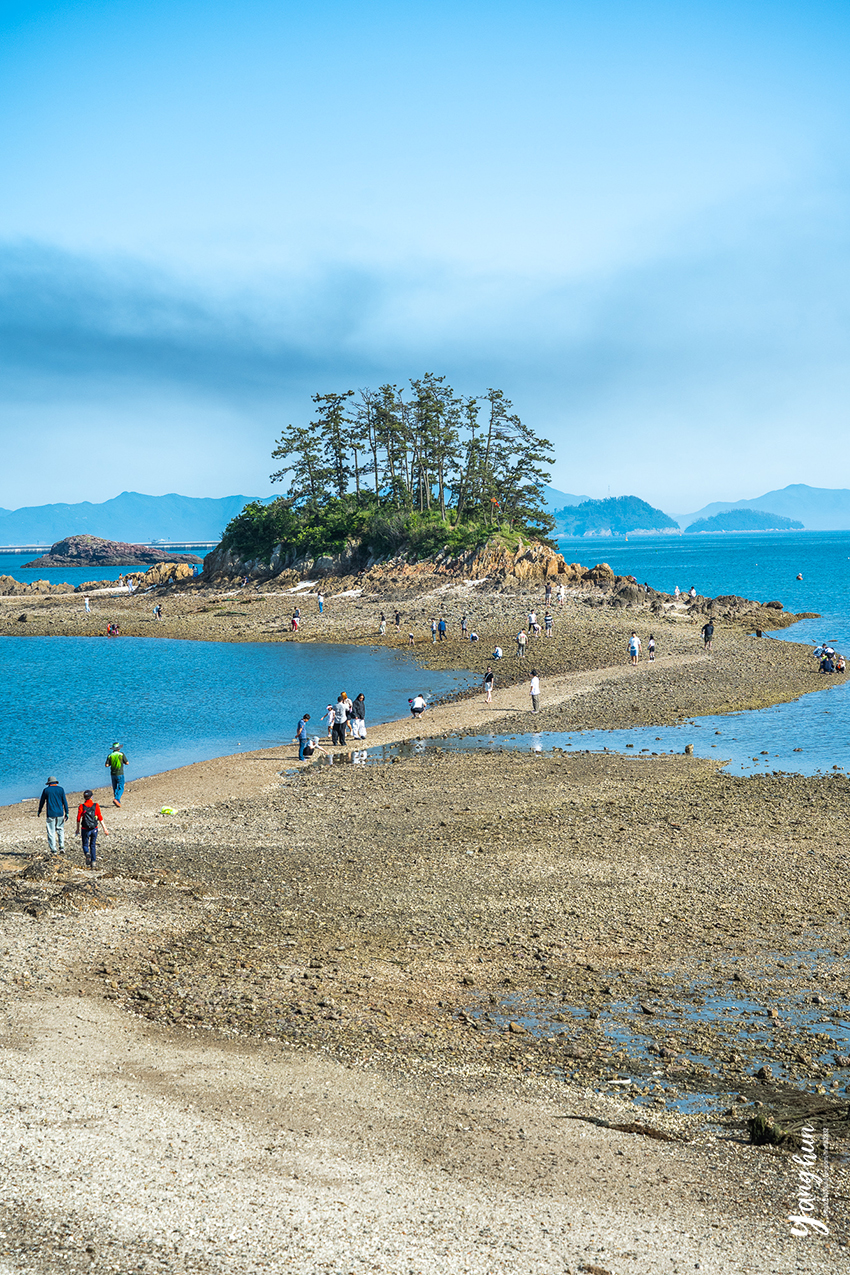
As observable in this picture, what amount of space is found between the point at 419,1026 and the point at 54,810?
35.6 feet

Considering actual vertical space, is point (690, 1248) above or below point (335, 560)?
below

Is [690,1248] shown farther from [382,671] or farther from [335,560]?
[335,560]

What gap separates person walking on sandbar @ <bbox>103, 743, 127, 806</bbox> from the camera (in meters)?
25.6

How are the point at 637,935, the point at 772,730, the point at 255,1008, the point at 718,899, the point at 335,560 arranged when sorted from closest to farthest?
the point at 255,1008 < the point at 637,935 < the point at 718,899 < the point at 772,730 < the point at 335,560

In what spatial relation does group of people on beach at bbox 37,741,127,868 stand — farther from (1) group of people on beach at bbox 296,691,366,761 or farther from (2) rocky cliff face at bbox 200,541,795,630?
(2) rocky cliff face at bbox 200,541,795,630

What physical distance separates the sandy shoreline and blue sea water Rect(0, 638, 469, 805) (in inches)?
325

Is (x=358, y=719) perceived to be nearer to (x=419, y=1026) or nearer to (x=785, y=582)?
(x=419, y=1026)

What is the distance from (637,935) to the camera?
16453mm

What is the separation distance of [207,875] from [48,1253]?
Answer: 11.7 meters

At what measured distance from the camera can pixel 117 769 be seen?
25.8 m

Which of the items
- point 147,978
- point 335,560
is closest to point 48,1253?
point 147,978

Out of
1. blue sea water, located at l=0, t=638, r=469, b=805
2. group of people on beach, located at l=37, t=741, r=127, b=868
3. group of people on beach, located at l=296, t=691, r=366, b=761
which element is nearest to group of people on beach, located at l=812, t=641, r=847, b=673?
blue sea water, located at l=0, t=638, r=469, b=805

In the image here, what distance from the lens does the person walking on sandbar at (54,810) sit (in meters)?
20.3

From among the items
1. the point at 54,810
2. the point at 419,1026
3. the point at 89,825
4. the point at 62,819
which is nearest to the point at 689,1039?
the point at 419,1026
